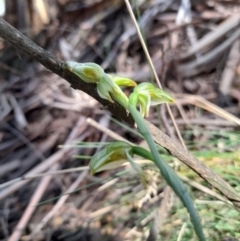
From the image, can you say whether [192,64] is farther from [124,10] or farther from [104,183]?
[104,183]

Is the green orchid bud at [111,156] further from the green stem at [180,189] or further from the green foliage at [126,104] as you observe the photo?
the green stem at [180,189]

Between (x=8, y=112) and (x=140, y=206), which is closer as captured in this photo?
(x=140, y=206)

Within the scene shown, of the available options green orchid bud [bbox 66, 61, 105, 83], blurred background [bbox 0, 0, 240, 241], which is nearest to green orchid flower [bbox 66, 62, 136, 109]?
green orchid bud [bbox 66, 61, 105, 83]

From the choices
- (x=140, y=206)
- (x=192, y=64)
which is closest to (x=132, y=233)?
(x=140, y=206)

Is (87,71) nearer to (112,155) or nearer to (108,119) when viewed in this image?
(112,155)

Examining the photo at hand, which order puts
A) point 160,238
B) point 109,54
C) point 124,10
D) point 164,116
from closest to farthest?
point 160,238
point 164,116
point 109,54
point 124,10

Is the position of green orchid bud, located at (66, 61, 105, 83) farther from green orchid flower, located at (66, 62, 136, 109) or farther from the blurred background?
the blurred background

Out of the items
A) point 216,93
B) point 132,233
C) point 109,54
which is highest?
point 109,54
